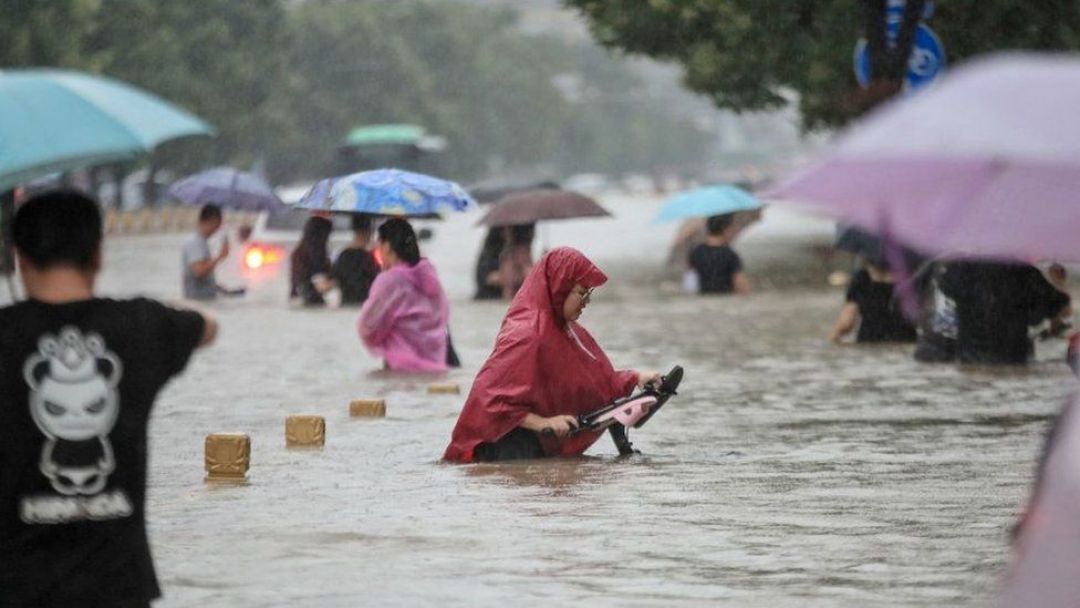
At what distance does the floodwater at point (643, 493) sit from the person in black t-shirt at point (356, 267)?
2297mm

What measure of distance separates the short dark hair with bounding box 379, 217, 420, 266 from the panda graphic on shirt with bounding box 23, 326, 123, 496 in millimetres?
11616

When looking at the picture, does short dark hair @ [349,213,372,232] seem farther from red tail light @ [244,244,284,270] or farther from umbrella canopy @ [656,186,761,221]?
red tail light @ [244,244,284,270]

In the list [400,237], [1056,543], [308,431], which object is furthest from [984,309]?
[1056,543]

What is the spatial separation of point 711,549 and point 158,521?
243 cm

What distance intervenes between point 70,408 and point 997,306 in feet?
44.5

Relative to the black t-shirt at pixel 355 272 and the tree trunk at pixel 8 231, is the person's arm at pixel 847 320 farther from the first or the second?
the tree trunk at pixel 8 231

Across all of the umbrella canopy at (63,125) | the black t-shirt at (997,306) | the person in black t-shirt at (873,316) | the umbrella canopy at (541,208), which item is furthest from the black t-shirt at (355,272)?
the umbrella canopy at (63,125)

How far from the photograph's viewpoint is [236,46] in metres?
93.6

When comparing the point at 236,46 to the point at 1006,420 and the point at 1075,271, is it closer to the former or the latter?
the point at 1075,271

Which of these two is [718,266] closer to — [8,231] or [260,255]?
[260,255]

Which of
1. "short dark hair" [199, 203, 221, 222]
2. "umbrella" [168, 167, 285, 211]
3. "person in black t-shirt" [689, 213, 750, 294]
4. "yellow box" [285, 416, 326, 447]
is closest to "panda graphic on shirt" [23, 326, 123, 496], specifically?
"yellow box" [285, 416, 326, 447]

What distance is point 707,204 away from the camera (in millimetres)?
30516

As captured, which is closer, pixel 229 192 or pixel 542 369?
pixel 542 369

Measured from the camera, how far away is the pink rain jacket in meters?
18.3
